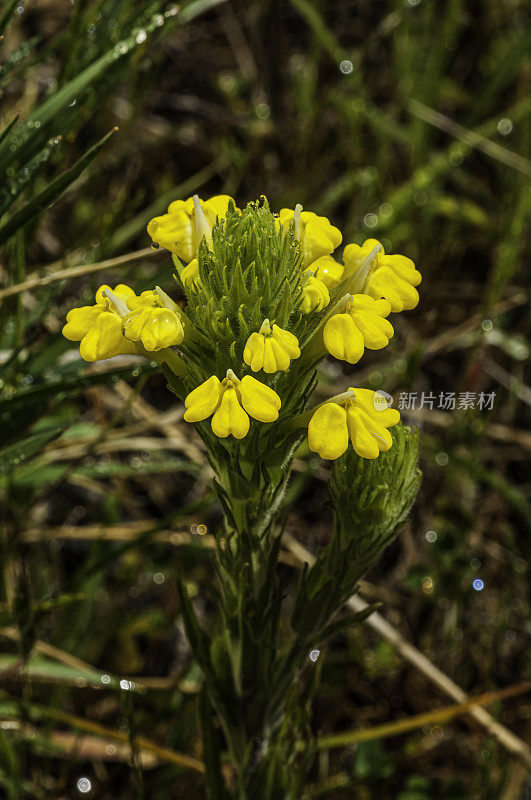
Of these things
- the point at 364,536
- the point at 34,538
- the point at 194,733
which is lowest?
the point at 194,733

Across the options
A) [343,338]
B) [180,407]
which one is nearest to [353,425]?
[343,338]

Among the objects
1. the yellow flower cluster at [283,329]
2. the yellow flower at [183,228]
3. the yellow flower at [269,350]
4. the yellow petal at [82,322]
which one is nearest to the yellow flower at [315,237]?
the yellow flower cluster at [283,329]

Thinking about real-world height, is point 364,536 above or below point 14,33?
below

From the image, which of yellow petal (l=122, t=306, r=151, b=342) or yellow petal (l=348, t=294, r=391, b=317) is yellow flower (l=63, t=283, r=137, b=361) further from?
yellow petal (l=348, t=294, r=391, b=317)

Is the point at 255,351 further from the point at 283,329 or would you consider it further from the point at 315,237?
the point at 315,237

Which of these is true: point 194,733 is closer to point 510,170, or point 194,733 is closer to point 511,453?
point 511,453

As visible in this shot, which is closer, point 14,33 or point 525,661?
point 525,661

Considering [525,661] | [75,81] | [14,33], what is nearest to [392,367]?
[525,661]

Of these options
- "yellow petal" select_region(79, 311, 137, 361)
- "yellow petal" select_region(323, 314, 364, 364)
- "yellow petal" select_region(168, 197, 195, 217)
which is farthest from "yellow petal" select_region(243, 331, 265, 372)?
"yellow petal" select_region(168, 197, 195, 217)
